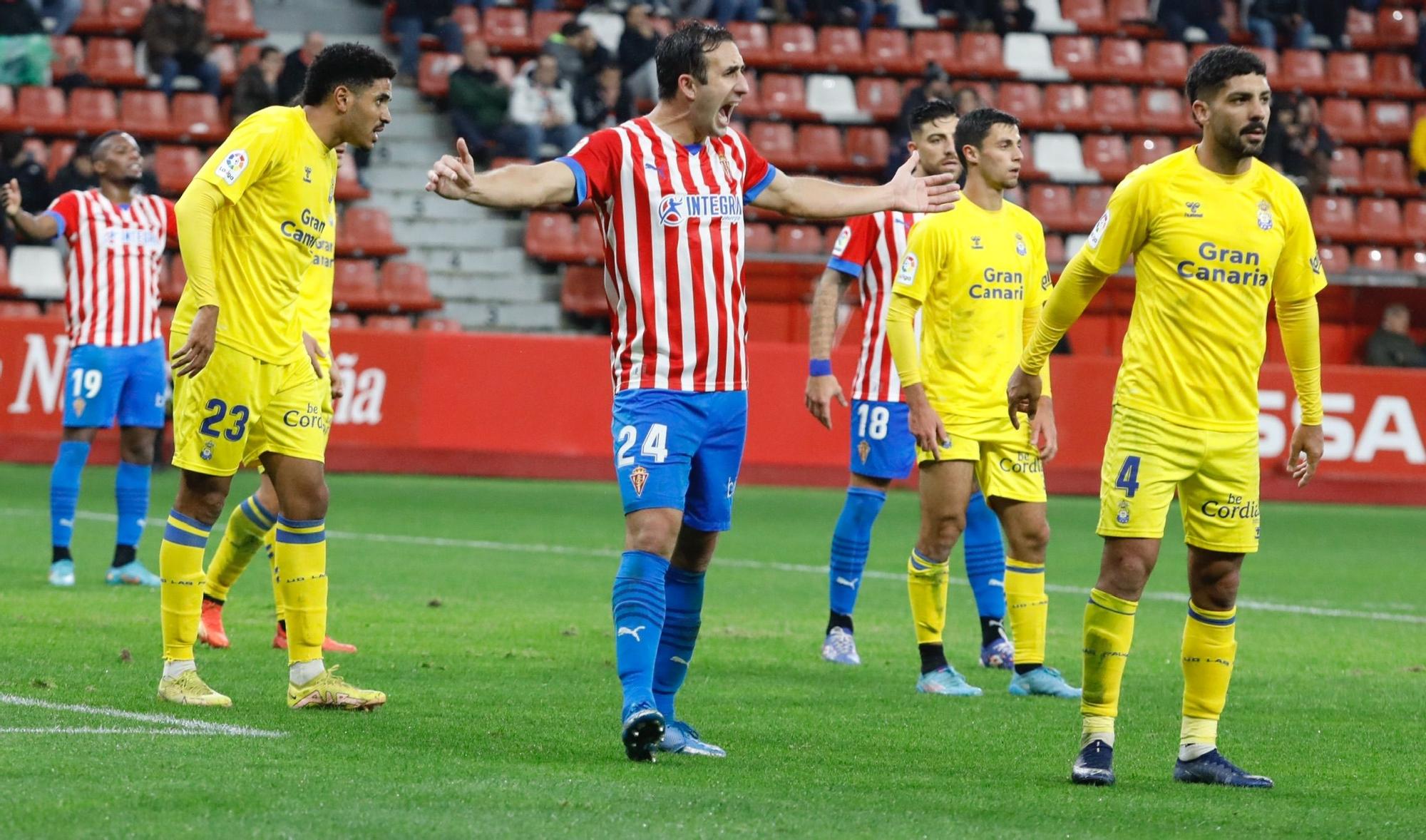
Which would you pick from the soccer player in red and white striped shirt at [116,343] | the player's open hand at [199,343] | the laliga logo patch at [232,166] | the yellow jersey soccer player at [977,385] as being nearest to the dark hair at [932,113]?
the yellow jersey soccer player at [977,385]

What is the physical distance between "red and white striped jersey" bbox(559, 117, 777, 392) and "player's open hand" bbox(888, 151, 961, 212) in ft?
1.98

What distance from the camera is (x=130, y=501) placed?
414 inches

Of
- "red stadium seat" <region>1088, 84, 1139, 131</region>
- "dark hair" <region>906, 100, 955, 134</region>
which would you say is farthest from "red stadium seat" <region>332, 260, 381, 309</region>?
"dark hair" <region>906, 100, 955, 134</region>

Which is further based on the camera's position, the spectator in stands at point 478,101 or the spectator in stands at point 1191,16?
the spectator in stands at point 1191,16

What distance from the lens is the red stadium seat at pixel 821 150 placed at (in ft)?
74.4

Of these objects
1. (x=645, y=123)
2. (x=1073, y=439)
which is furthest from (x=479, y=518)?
(x=645, y=123)

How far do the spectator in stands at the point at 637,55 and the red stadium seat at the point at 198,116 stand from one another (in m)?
4.50

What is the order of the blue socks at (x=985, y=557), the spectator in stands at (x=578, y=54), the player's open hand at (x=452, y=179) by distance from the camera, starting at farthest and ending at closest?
the spectator in stands at (x=578, y=54), the blue socks at (x=985, y=557), the player's open hand at (x=452, y=179)

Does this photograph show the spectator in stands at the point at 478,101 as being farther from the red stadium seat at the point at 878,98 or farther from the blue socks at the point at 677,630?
the blue socks at the point at 677,630

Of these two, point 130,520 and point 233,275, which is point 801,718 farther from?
point 130,520

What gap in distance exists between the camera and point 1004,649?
8.56 metres

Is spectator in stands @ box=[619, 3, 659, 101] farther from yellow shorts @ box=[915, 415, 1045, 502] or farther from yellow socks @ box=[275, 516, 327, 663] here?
yellow socks @ box=[275, 516, 327, 663]

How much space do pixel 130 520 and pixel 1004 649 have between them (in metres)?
4.86

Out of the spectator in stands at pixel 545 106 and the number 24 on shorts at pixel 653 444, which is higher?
the spectator in stands at pixel 545 106
